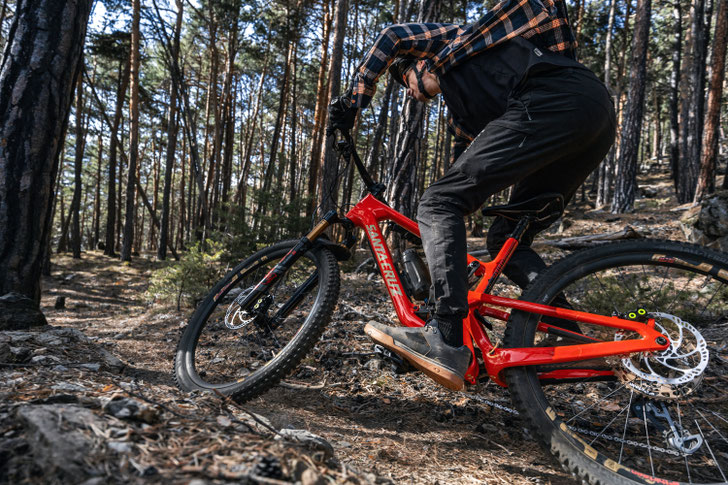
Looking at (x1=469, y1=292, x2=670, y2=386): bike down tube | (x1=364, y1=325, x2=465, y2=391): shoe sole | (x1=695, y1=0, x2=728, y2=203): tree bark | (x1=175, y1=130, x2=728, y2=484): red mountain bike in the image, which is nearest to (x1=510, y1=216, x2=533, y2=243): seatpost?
(x1=175, y1=130, x2=728, y2=484): red mountain bike

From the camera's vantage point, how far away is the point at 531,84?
203 centimetres

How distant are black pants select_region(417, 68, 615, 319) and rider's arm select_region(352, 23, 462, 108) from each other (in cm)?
55

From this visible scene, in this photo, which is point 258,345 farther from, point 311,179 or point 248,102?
point 248,102

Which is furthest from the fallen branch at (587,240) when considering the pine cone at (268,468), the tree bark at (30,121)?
the tree bark at (30,121)

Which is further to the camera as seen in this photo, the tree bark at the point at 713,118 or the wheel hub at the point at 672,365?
the tree bark at the point at 713,118

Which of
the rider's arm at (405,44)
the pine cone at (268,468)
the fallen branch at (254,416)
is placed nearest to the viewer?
the pine cone at (268,468)

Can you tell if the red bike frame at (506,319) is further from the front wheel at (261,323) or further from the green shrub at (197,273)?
the green shrub at (197,273)

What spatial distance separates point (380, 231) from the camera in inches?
104

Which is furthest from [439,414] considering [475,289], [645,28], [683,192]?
[683,192]

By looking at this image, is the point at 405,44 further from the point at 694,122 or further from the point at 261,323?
the point at 694,122

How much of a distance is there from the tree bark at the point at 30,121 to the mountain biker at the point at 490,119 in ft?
8.71

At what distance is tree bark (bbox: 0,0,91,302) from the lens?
10.2ft

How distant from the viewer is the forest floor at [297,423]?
3.74 ft

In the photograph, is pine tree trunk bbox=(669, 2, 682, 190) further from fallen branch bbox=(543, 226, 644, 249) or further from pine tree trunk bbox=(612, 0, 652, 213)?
fallen branch bbox=(543, 226, 644, 249)
